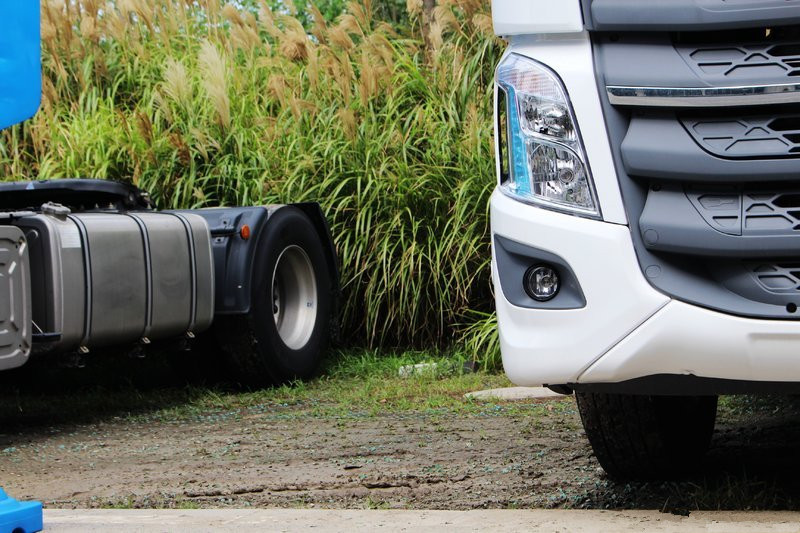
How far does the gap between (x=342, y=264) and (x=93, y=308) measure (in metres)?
2.61

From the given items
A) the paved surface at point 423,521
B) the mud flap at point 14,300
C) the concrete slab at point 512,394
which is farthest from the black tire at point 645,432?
the mud flap at point 14,300

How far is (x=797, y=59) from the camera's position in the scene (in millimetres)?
3045

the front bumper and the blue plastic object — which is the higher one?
the front bumper

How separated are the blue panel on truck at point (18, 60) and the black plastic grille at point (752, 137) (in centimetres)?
187

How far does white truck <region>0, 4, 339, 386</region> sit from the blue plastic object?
1860mm

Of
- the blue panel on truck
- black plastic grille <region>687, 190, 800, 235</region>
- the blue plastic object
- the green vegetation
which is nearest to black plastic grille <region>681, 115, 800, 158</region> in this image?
black plastic grille <region>687, 190, 800, 235</region>

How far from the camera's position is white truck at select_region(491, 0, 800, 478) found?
3037 mm

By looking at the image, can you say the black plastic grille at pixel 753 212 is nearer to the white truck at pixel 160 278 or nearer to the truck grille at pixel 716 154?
the truck grille at pixel 716 154

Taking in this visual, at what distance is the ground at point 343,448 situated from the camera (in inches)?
160

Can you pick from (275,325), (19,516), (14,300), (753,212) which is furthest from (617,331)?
(275,325)

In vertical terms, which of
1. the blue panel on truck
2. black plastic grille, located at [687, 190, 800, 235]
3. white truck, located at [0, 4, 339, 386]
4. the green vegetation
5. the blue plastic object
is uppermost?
the blue panel on truck

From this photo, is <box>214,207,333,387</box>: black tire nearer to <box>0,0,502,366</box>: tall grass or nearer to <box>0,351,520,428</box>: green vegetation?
<box>0,351,520,428</box>: green vegetation

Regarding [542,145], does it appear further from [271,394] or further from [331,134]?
[331,134]

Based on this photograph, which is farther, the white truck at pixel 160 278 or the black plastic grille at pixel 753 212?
the white truck at pixel 160 278
